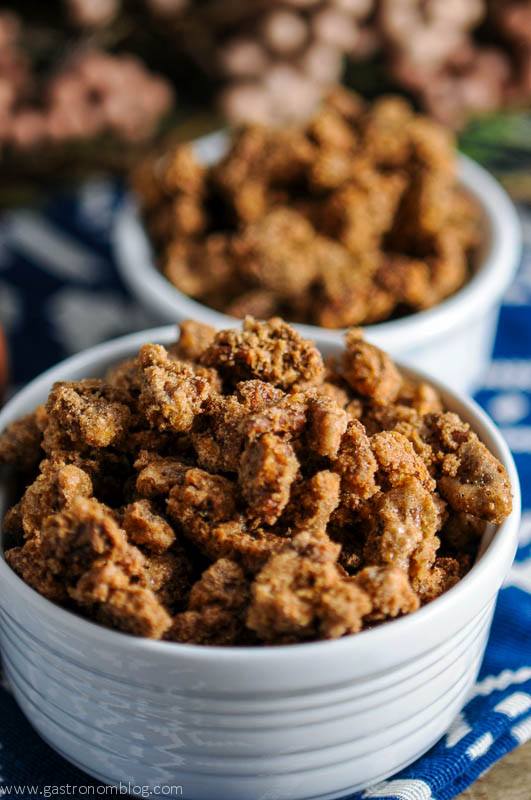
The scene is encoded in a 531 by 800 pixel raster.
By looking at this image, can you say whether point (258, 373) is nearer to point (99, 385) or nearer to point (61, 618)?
point (99, 385)

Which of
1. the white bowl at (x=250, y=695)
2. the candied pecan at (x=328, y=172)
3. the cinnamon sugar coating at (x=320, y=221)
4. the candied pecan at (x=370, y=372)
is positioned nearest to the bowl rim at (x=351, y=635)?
the white bowl at (x=250, y=695)

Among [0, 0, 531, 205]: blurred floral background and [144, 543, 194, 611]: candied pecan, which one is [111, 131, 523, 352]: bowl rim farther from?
[144, 543, 194, 611]: candied pecan

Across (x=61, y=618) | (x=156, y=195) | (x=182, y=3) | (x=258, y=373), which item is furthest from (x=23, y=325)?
(x=61, y=618)

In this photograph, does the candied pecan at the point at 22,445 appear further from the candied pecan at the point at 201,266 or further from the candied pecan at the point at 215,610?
the candied pecan at the point at 201,266

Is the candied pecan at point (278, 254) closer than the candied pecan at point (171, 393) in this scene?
No

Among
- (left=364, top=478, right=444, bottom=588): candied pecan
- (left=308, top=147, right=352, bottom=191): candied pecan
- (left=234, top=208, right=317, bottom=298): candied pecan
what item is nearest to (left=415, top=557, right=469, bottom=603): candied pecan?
(left=364, top=478, right=444, bottom=588): candied pecan

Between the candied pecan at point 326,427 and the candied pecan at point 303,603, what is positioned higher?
the candied pecan at point 326,427
